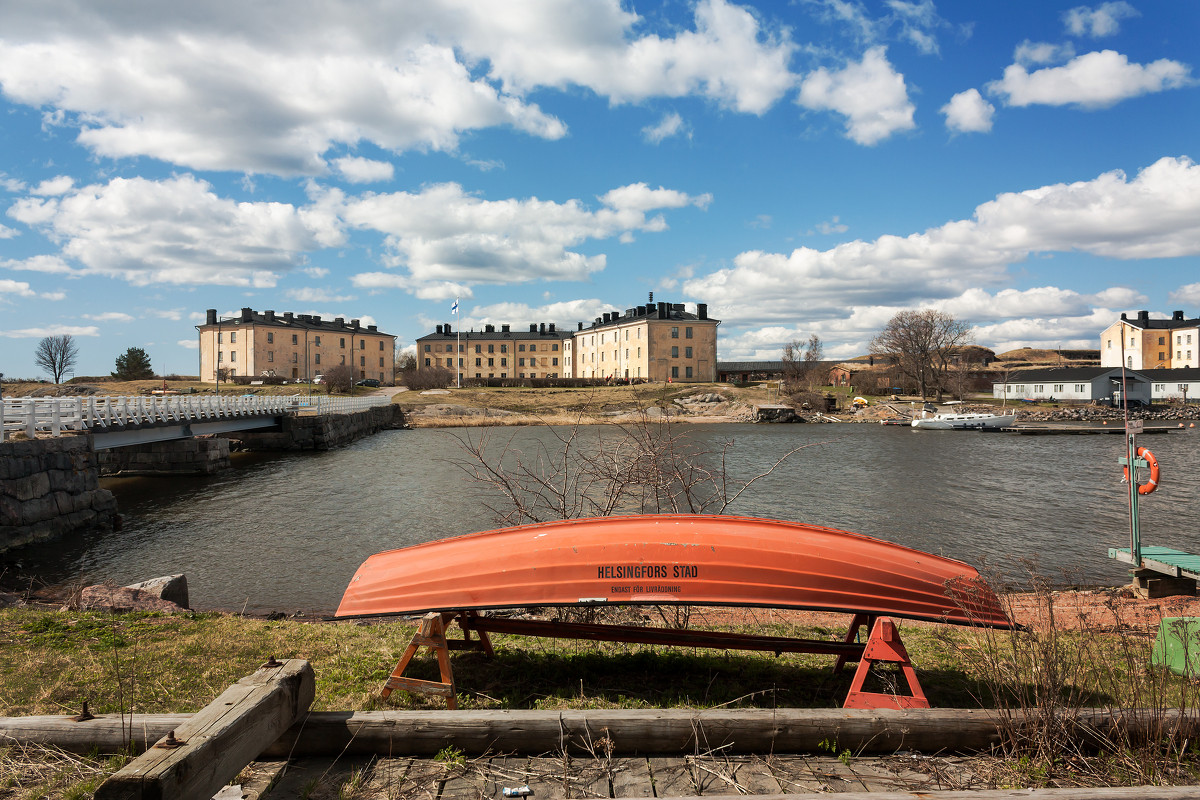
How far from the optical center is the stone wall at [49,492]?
15.1 meters

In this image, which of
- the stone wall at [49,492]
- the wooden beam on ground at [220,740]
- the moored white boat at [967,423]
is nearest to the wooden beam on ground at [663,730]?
the wooden beam on ground at [220,740]

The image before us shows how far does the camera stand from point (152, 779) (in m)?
2.42

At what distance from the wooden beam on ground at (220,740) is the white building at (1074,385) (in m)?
89.5

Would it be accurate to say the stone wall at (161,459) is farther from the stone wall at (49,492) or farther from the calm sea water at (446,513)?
the stone wall at (49,492)

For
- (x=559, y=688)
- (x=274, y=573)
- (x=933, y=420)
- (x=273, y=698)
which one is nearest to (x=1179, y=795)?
(x=559, y=688)

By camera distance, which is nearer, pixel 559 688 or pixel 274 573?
pixel 559 688

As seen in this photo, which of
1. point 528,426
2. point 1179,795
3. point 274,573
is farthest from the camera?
point 528,426

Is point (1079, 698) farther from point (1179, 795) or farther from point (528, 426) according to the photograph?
point (528, 426)

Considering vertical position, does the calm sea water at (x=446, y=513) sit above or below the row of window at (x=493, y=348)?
below

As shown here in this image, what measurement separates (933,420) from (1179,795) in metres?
66.2

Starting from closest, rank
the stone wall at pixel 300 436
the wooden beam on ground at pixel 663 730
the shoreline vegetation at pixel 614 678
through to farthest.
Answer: the shoreline vegetation at pixel 614 678 → the wooden beam on ground at pixel 663 730 → the stone wall at pixel 300 436

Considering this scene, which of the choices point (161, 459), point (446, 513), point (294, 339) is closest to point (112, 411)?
point (161, 459)

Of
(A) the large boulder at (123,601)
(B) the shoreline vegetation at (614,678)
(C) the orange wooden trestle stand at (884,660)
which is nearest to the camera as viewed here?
(B) the shoreline vegetation at (614,678)

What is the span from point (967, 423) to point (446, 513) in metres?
57.2
